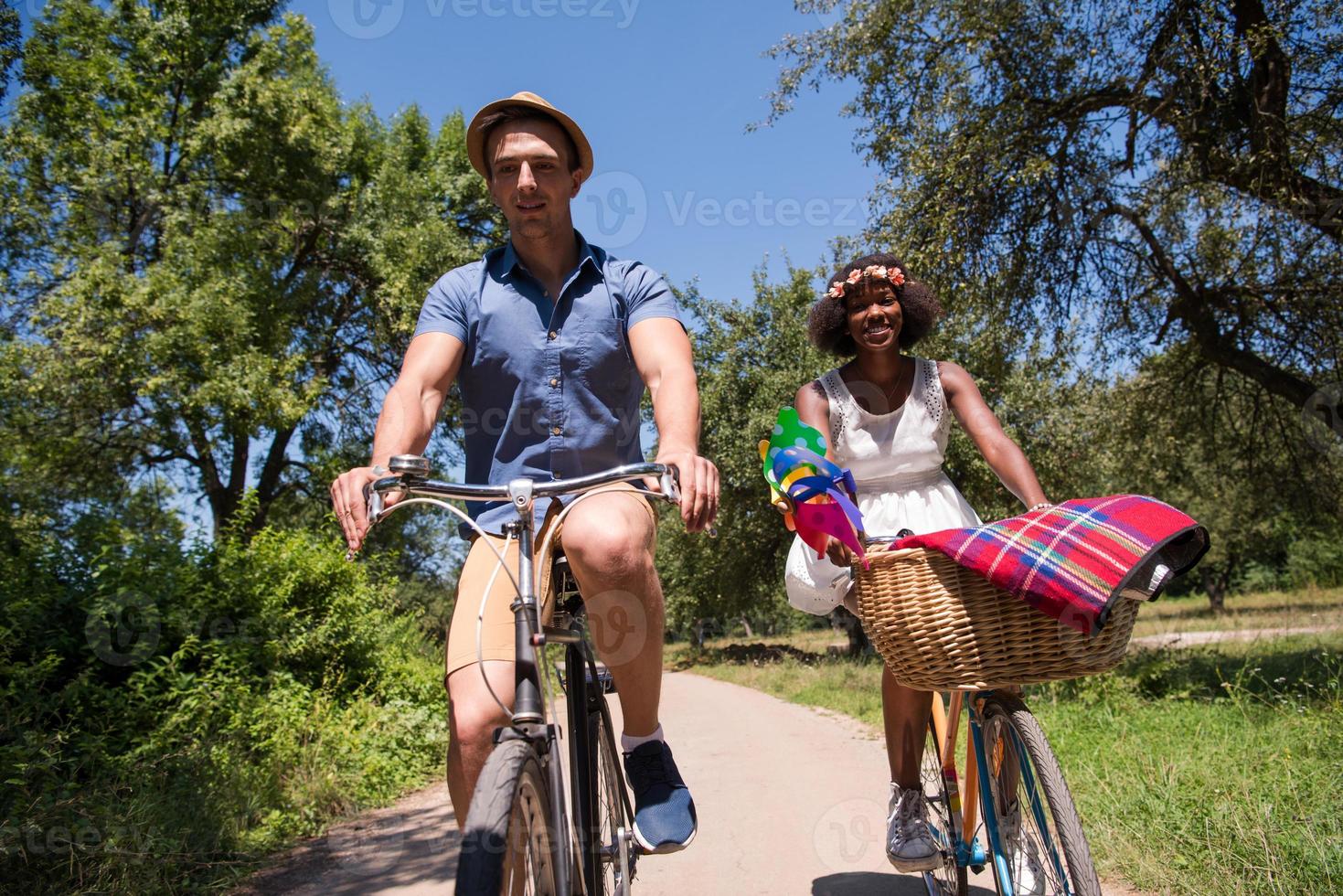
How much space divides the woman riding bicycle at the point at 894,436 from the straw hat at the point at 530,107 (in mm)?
1212

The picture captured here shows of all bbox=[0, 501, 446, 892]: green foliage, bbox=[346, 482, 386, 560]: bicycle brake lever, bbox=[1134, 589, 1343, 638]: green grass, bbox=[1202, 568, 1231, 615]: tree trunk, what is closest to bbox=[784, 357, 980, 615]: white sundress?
bbox=[346, 482, 386, 560]: bicycle brake lever

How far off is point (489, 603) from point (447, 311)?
3.11ft

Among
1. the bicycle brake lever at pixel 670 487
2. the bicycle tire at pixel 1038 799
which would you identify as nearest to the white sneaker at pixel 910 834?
the bicycle tire at pixel 1038 799

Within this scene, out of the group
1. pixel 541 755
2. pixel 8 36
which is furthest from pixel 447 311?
pixel 8 36

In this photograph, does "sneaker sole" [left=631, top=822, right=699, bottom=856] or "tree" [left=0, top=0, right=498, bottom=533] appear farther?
"tree" [left=0, top=0, right=498, bottom=533]

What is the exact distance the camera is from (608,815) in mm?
2643

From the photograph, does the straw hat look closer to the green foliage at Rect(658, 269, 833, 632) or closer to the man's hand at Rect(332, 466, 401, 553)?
the man's hand at Rect(332, 466, 401, 553)

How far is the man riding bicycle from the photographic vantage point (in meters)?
2.39

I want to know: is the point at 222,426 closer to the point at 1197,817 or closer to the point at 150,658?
the point at 150,658

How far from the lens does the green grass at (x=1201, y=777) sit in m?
3.25

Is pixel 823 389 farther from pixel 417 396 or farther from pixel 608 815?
pixel 608 815
